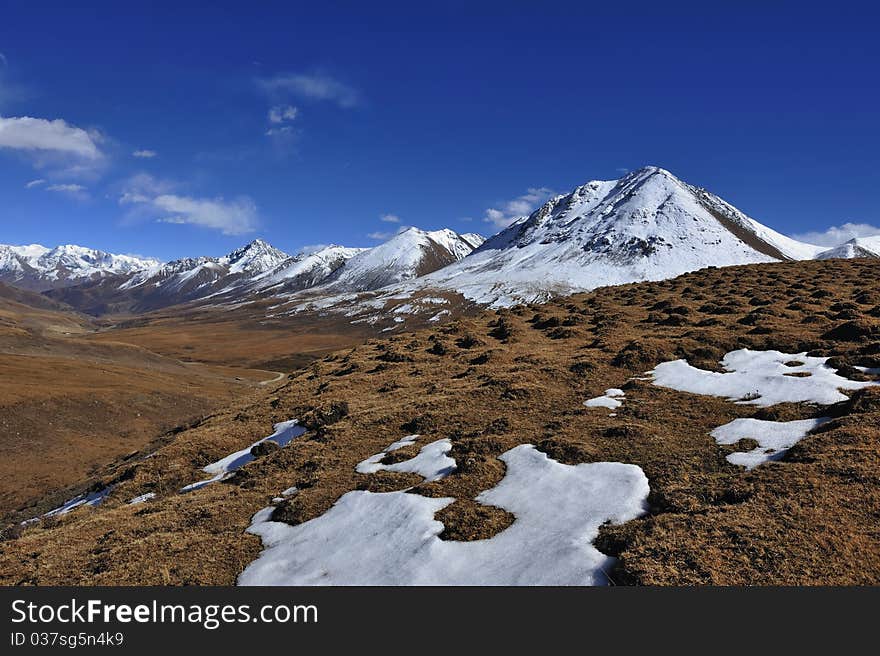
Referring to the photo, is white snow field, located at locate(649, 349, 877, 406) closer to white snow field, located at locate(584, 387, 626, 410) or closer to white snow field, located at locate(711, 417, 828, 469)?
white snow field, located at locate(584, 387, 626, 410)

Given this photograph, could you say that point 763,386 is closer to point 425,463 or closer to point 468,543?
point 425,463

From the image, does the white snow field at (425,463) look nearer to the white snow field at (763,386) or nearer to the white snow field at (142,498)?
the white snow field at (763,386)

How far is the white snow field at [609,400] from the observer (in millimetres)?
18989

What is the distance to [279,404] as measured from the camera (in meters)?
28.7

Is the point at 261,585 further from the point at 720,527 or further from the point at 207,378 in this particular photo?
the point at 207,378

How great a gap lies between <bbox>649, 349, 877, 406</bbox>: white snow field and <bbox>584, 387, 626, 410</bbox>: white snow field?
7.04 ft

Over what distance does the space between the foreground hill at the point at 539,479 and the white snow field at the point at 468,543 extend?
6cm

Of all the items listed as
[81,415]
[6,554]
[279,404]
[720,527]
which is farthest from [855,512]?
[81,415]

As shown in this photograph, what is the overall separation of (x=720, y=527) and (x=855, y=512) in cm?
277

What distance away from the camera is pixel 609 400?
64.2 ft

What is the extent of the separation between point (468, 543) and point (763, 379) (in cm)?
1563

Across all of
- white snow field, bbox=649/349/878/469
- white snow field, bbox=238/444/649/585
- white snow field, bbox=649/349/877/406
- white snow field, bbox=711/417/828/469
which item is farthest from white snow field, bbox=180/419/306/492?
white snow field, bbox=649/349/877/406

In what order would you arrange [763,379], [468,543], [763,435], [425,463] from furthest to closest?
[763,379], [425,463], [763,435], [468,543]

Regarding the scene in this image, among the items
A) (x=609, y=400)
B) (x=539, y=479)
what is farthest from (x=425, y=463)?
(x=609, y=400)
